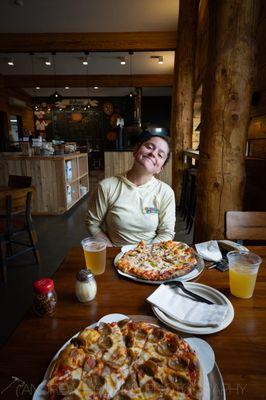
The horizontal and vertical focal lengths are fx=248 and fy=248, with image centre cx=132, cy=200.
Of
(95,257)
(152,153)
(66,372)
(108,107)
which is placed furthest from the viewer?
(108,107)

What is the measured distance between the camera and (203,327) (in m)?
0.71

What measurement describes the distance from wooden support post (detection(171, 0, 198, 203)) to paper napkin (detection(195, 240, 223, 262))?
4104 millimetres

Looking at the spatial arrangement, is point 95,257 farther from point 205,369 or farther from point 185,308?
point 205,369

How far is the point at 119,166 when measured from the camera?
211 inches

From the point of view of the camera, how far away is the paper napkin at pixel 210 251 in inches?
43.8

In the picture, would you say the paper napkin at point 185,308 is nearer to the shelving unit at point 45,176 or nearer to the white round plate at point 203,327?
the white round plate at point 203,327

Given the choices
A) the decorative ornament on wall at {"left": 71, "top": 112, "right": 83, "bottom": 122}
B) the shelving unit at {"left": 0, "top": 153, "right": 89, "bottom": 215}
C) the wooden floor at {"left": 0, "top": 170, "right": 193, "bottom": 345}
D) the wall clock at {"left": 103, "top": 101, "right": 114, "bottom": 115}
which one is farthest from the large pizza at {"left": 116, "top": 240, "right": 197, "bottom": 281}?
the decorative ornament on wall at {"left": 71, "top": 112, "right": 83, "bottom": 122}

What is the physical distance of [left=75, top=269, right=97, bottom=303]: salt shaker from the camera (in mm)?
827

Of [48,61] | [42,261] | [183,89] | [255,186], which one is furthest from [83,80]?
[255,186]

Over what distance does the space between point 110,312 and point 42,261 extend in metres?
2.40

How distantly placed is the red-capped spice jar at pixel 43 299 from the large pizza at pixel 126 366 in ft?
0.64

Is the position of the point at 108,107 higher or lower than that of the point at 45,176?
higher

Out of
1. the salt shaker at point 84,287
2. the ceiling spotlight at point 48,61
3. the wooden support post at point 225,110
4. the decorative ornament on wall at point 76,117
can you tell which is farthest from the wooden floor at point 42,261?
the decorative ornament on wall at point 76,117

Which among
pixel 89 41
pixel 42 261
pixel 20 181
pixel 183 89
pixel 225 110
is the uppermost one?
pixel 89 41
